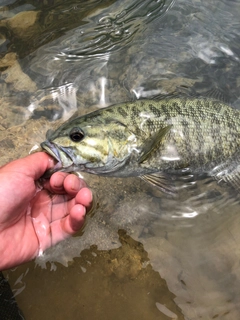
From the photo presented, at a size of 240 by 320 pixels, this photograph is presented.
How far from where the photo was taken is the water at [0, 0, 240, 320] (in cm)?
302

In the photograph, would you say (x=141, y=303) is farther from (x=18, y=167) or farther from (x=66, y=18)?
(x=66, y=18)

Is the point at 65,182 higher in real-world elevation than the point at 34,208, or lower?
higher

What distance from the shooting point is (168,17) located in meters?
4.73

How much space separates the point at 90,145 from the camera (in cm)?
285

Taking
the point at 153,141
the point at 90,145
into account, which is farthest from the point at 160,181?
the point at 90,145

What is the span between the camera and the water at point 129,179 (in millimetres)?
3020

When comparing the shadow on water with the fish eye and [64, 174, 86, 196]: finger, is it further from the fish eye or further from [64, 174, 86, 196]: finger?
the fish eye

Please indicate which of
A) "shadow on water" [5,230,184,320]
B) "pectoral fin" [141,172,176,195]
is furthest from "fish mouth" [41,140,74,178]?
"shadow on water" [5,230,184,320]

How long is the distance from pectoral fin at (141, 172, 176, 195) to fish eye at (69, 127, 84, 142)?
2.64 ft

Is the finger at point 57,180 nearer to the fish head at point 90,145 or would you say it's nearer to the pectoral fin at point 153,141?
the fish head at point 90,145

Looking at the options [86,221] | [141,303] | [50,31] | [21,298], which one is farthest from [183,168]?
[50,31]

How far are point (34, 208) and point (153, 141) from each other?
4.41ft

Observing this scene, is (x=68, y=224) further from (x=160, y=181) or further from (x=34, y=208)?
(x=160, y=181)

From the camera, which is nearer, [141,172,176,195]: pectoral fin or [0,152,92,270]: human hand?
[0,152,92,270]: human hand
